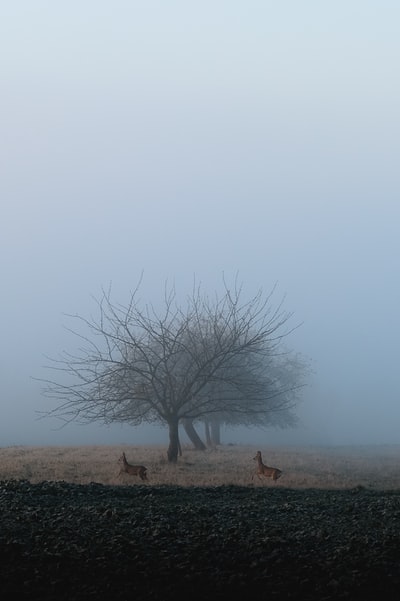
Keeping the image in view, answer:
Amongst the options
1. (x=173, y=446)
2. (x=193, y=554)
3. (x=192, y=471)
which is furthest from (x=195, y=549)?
(x=173, y=446)

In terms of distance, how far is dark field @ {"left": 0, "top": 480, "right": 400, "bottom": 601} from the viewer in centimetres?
692

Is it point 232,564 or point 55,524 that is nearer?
point 232,564

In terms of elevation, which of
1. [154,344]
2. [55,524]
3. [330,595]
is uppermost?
[154,344]

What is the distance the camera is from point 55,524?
8.51m

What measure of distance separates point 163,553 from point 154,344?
22251mm

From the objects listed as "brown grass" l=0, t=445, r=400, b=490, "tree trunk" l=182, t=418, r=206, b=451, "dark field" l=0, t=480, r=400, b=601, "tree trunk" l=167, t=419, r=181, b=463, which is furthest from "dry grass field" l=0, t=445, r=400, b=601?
"tree trunk" l=182, t=418, r=206, b=451

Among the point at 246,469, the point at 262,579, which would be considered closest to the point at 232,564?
the point at 262,579

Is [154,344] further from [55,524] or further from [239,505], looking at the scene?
[55,524]

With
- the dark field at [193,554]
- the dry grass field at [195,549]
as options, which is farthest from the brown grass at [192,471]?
the dark field at [193,554]

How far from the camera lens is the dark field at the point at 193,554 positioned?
6918mm

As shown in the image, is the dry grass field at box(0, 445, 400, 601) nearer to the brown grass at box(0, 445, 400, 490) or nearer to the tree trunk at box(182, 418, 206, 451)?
the brown grass at box(0, 445, 400, 490)

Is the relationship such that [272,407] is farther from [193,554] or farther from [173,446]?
[193,554]

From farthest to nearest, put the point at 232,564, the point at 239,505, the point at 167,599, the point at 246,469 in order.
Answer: the point at 246,469, the point at 239,505, the point at 232,564, the point at 167,599

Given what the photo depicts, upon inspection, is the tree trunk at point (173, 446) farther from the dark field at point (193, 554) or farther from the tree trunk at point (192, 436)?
the dark field at point (193, 554)
